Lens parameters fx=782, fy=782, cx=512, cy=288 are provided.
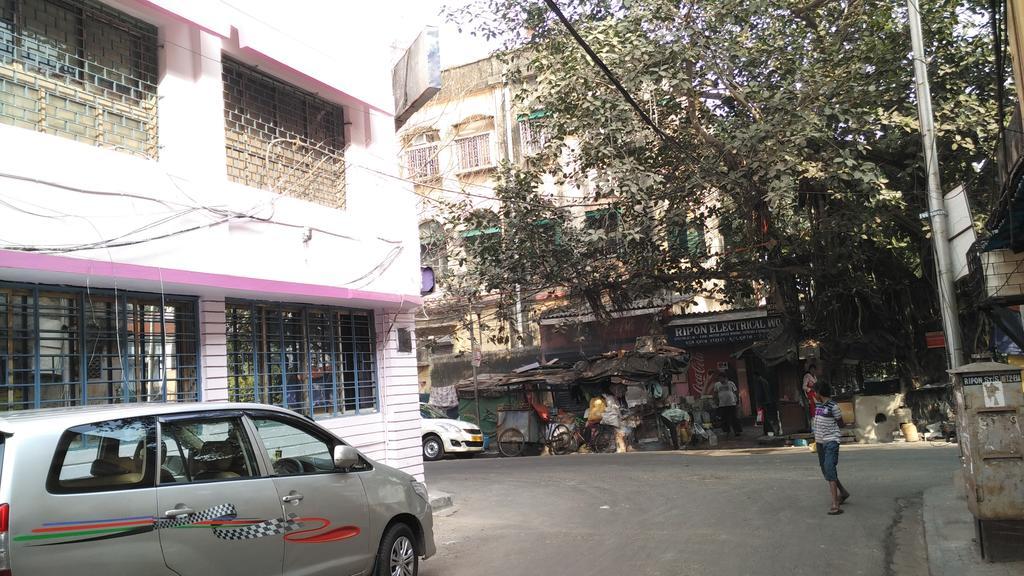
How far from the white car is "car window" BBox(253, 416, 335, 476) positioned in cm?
1568

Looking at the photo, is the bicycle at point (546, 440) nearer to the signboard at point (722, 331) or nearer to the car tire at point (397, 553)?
the signboard at point (722, 331)

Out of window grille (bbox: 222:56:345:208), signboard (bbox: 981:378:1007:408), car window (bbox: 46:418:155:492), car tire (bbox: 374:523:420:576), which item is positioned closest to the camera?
car window (bbox: 46:418:155:492)

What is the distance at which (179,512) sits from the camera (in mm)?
4578

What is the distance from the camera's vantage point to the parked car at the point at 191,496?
4004 millimetres

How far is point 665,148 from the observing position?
16.8m

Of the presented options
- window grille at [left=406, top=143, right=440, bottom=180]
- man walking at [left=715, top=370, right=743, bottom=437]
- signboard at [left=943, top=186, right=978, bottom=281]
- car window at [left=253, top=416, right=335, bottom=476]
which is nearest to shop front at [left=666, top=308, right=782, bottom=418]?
man walking at [left=715, top=370, right=743, bottom=437]

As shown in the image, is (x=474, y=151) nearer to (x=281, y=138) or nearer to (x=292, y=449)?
(x=281, y=138)

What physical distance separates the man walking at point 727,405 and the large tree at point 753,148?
8.24ft

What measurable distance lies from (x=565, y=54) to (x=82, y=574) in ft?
44.4

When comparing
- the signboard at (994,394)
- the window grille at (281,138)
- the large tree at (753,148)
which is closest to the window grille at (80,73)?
the window grille at (281,138)

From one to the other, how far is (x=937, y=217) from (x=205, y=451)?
9.63 metres

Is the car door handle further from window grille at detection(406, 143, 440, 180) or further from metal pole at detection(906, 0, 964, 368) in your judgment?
window grille at detection(406, 143, 440, 180)

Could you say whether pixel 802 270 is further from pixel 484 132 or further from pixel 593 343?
pixel 484 132

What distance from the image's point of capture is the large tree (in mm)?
13930
